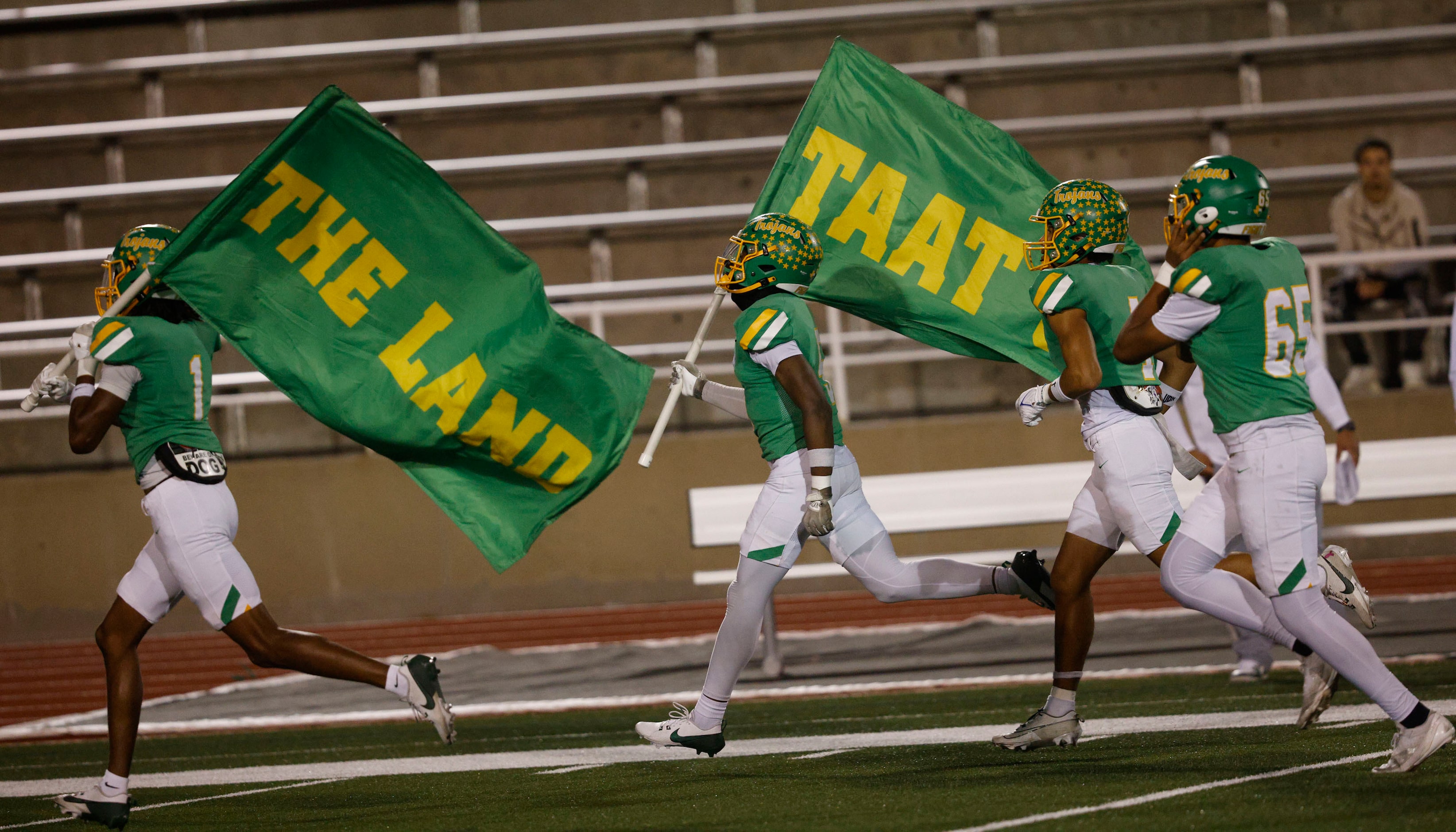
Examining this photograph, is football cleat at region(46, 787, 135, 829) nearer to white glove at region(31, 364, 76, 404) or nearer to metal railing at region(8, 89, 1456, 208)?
white glove at region(31, 364, 76, 404)

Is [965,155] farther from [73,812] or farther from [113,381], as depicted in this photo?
[73,812]

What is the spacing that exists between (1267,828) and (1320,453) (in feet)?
4.06

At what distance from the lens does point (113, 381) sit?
5066 millimetres

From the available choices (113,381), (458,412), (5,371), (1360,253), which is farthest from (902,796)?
(5,371)

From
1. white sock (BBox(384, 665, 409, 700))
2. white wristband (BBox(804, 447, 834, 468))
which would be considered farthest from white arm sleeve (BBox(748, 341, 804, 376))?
white sock (BBox(384, 665, 409, 700))

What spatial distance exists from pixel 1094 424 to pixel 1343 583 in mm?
970

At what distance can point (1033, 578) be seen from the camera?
536cm

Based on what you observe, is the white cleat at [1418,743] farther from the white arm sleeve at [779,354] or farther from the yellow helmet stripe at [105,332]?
the yellow helmet stripe at [105,332]

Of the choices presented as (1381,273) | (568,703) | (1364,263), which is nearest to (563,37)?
(1364,263)

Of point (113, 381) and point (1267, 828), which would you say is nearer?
point (1267, 828)

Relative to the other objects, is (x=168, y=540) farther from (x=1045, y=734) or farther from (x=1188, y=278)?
(x=1188, y=278)

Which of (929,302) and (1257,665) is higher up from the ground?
(929,302)

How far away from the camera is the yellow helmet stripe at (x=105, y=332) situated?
5047mm

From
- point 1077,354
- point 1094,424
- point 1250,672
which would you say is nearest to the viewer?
point 1077,354
